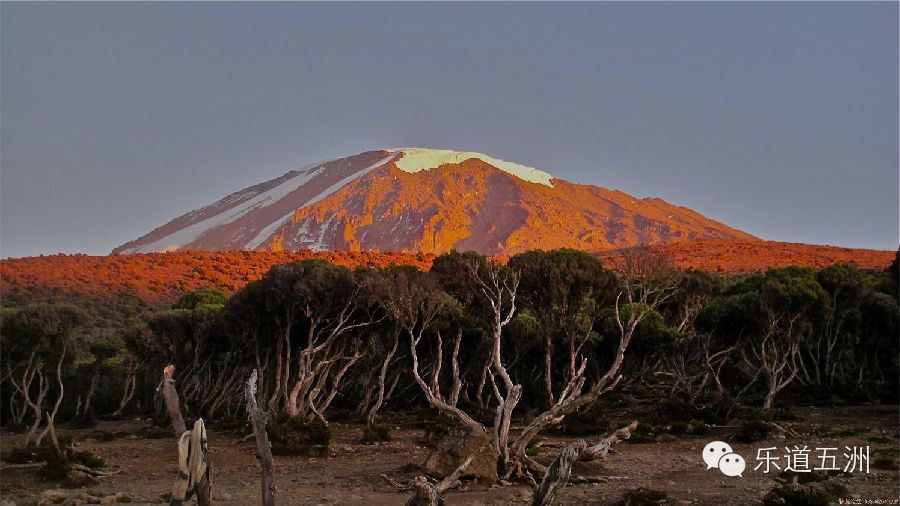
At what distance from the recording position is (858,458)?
16.0m

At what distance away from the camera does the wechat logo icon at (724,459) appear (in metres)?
15.6

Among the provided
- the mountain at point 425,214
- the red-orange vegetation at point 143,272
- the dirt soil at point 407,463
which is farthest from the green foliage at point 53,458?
the mountain at point 425,214

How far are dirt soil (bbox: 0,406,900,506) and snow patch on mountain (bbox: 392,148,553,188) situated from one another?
148m

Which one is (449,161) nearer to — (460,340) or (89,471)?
(460,340)

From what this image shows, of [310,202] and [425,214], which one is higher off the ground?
[310,202]

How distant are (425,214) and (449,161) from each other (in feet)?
126

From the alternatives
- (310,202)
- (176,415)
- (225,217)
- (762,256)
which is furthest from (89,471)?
(225,217)

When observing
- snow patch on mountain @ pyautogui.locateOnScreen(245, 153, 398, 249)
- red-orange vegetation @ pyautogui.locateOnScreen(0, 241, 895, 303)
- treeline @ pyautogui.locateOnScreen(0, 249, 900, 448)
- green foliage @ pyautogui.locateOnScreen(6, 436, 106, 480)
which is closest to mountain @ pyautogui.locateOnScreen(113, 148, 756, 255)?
snow patch on mountain @ pyautogui.locateOnScreen(245, 153, 398, 249)

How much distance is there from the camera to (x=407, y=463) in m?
17.5

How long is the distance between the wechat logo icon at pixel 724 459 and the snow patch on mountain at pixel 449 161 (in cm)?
15132

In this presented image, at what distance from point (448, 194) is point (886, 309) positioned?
129 metres

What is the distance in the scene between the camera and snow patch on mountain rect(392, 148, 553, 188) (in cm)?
17288

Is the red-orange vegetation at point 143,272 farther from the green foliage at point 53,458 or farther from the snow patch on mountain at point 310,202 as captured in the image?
the snow patch on mountain at point 310,202

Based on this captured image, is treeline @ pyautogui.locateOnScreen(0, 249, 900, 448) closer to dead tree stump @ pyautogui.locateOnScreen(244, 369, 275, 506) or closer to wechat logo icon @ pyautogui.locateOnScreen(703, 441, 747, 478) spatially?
wechat logo icon @ pyautogui.locateOnScreen(703, 441, 747, 478)
